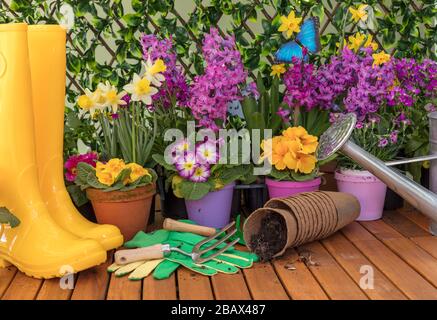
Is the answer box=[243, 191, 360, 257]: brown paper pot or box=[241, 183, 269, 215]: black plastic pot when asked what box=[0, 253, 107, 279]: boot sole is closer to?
box=[243, 191, 360, 257]: brown paper pot

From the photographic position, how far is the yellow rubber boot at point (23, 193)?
1.20 metres

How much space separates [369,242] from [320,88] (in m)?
0.38

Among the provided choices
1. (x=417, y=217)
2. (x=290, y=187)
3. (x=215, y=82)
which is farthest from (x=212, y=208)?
(x=417, y=217)

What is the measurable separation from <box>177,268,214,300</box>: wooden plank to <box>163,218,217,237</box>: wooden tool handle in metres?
0.17

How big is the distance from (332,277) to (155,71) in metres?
0.58

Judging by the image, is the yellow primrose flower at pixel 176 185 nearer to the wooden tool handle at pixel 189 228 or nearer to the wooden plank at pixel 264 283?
the wooden tool handle at pixel 189 228

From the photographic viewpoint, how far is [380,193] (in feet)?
5.16

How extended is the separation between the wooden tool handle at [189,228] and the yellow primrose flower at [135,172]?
0.38ft

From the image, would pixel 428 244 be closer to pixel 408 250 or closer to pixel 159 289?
pixel 408 250

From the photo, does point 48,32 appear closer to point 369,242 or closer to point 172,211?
point 172,211

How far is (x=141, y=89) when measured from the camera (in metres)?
1.43

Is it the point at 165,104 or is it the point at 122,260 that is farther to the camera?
the point at 165,104

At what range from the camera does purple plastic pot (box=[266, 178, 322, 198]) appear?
1.51m
